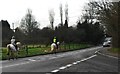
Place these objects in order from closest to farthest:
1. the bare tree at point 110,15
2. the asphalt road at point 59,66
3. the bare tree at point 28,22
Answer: the asphalt road at point 59,66, the bare tree at point 110,15, the bare tree at point 28,22

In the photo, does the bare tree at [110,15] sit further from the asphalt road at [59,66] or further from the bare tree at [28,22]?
the bare tree at [28,22]

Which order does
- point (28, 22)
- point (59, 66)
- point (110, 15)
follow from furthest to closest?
point (28, 22) → point (110, 15) → point (59, 66)

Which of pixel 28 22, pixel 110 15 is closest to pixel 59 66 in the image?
pixel 110 15

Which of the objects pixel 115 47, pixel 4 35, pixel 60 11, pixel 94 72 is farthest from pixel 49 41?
pixel 94 72

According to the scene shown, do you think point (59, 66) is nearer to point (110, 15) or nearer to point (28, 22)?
point (110, 15)

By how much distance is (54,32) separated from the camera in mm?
81875

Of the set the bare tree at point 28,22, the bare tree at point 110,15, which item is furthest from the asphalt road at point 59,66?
the bare tree at point 28,22

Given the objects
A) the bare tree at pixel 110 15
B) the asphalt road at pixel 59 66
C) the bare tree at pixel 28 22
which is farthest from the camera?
the bare tree at pixel 28 22

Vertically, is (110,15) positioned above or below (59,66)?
above

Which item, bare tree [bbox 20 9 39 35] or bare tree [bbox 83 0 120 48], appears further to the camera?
bare tree [bbox 20 9 39 35]

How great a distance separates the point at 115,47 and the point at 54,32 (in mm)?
35269

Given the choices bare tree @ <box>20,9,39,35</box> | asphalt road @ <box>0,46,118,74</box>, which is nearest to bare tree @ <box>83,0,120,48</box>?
asphalt road @ <box>0,46,118,74</box>

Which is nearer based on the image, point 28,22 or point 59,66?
point 59,66

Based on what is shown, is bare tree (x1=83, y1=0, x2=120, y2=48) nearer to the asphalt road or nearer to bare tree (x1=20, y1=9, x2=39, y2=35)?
the asphalt road
